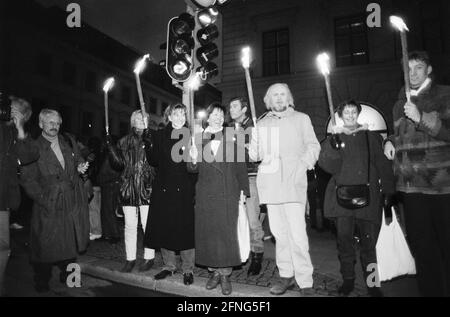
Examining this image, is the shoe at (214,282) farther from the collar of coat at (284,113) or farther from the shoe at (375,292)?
the collar of coat at (284,113)

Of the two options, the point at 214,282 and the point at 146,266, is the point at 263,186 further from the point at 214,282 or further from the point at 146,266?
the point at 146,266

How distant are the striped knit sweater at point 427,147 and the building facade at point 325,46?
1088 cm

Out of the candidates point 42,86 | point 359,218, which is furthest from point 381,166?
point 42,86

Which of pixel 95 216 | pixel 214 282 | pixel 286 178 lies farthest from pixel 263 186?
pixel 95 216

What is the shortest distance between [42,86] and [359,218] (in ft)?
101

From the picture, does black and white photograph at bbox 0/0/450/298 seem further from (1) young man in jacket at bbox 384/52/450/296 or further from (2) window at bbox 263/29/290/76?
(2) window at bbox 263/29/290/76

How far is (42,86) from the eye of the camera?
28.0m

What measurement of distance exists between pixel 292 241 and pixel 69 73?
105 ft

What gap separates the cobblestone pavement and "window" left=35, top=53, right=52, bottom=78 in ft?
88.9

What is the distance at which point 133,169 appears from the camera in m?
4.75

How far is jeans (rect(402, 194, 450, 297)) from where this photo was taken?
3057 millimetres

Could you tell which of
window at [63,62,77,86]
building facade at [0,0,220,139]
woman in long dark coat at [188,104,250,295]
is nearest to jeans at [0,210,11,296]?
woman in long dark coat at [188,104,250,295]

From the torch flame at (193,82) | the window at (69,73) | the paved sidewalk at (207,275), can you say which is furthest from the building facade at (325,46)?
the window at (69,73)

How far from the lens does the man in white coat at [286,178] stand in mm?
3721
